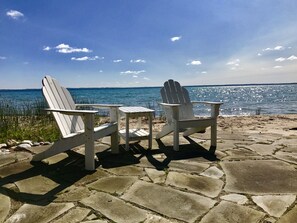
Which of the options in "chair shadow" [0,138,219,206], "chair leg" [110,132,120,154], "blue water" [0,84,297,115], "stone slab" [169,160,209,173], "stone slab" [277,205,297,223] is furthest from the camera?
"blue water" [0,84,297,115]

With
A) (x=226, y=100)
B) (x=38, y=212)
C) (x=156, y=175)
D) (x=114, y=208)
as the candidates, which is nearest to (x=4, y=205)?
(x=38, y=212)

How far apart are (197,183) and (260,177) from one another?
2.06ft

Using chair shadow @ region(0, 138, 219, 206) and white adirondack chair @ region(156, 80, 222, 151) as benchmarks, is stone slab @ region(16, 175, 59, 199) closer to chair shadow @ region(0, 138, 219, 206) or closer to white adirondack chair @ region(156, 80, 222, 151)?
chair shadow @ region(0, 138, 219, 206)

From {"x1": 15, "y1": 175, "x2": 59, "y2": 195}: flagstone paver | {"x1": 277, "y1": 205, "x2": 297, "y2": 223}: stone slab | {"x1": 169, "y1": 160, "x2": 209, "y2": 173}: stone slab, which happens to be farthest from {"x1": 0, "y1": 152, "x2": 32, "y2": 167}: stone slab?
{"x1": 277, "y1": 205, "x2": 297, "y2": 223}: stone slab

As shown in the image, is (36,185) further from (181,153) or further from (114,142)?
(181,153)

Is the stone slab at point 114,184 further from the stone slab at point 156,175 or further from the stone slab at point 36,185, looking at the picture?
the stone slab at point 36,185

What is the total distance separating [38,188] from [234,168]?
1867 mm

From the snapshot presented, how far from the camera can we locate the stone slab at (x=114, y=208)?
1.62m

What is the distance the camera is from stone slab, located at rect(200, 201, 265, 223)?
5.21 feet

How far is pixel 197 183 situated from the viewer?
221cm

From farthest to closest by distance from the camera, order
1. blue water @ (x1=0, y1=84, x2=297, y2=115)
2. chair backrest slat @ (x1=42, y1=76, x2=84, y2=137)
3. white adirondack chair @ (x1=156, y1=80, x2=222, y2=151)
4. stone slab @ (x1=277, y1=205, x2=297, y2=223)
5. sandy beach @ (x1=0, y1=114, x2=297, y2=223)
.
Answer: blue water @ (x1=0, y1=84, x2=297, y2=115)
white adirondack chair @ (x1=156, y1=80, x2=222, y2=151)
chair backrest slat @ (x1=42, y1=76, x2=84, y2=137)
sandy beach @ (x1=0, y1=114, x2=297, y2=223)
stone slab @ (x1=277, y1=205, x2=297, y2=223)

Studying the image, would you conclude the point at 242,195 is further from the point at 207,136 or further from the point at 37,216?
the point at 207,136

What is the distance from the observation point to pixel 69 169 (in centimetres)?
261

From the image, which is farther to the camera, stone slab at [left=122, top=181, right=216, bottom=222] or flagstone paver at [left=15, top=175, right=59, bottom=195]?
flagstone paver at [left=15, top=175, right=59, bottom=195]
